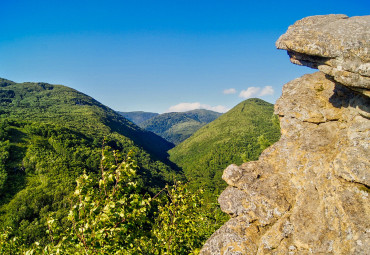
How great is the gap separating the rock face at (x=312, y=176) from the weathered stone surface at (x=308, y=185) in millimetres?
39

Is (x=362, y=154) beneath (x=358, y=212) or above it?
above

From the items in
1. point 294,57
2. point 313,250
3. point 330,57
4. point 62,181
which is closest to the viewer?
point 313,250

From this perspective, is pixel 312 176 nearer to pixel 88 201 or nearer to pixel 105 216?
pixel 105 216

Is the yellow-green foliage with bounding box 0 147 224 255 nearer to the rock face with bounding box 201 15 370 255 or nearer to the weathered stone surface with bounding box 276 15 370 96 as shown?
the rock face with bounding box 201 15 370 255

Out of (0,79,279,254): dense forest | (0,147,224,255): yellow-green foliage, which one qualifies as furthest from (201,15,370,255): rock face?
(0,147,224,255): yellow-green foliage

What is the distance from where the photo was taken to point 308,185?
1138 cm

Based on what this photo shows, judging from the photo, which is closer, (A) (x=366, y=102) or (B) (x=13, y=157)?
(A) (x=366, y=102)

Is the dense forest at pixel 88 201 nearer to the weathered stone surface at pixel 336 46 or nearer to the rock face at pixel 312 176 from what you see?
the rock face at pixel 312 176

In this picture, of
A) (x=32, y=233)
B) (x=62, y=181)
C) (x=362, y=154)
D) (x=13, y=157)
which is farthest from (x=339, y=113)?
(x=13, y=157)

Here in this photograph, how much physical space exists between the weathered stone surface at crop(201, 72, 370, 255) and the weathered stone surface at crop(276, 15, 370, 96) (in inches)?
81.9

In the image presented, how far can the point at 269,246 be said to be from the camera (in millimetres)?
10430

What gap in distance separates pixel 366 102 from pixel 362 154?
3341 mm

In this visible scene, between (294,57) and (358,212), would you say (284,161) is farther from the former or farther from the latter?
(294,57)

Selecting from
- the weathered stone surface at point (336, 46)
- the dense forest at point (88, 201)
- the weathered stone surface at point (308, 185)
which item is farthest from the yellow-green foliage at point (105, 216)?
the weathered stone surface at point (336, 46)
